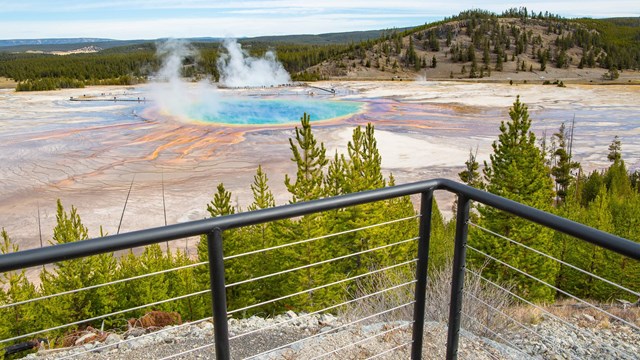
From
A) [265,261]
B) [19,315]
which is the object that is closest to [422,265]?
[19,315]

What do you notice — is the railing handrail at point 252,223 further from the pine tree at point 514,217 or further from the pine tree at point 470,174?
the pine tree at point 470,174

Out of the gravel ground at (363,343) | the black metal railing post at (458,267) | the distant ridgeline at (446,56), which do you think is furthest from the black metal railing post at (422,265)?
the distant ridgeline at (446,56)

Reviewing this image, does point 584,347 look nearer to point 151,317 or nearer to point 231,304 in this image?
point 151,317

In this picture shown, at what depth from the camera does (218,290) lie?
1604 millimetres

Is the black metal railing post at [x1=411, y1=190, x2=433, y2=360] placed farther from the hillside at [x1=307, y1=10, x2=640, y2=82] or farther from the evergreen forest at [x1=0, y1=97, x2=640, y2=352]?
the hillside at [x1=307, y1=10, x2=640, y2=82]

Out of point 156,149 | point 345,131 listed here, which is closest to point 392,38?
point 345,131

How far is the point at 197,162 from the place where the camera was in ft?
70.0

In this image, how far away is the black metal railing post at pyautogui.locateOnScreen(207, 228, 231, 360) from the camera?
156 cm

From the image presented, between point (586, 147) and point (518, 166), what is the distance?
30.2 feet

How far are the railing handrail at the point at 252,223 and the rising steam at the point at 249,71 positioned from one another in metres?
48.8

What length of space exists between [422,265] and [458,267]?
0.47 feet

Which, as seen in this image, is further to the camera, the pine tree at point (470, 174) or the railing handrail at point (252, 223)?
the pine tree at point (470, 174)

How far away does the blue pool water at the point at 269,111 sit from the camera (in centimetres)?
3019

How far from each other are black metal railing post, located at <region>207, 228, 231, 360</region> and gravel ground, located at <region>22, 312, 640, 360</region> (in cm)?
98
